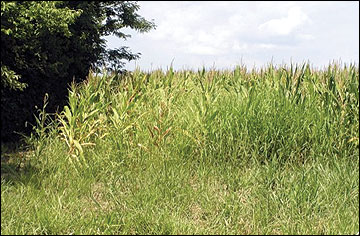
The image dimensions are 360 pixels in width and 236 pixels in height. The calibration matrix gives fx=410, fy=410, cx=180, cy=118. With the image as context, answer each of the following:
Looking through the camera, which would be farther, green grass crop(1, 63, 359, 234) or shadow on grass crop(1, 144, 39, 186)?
shadow on grass crop(1, 144, 39, 186)

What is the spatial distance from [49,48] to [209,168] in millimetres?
4658

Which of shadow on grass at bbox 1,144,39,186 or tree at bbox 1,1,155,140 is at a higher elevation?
tree at bbox 1,1,155,140

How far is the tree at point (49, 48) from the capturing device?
6.75m

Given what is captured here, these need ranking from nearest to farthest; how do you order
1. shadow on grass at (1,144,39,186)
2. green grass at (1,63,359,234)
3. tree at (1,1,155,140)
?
green grass at (1,63,359,234)
shadow on grass at (1,144,39,186)
tree at (1,1,155,140)

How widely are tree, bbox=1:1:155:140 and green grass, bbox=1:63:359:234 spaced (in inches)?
53.1

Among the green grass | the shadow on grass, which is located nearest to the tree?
the shadow on grass

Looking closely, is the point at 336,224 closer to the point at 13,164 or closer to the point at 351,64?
the point at 351,64

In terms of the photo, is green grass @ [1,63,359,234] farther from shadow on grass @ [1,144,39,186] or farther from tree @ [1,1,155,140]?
tree @ [1,1,155,140]

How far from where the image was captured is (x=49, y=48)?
8133 mm

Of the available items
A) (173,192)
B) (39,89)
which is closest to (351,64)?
(173,192)

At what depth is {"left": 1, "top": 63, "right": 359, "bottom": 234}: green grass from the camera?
3.93 m

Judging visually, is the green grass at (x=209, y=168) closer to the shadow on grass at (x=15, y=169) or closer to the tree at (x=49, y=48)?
the shadow on grass at (x=15, y=169)

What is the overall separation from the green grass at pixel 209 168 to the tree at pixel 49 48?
135cm

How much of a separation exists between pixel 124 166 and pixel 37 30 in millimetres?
3285
